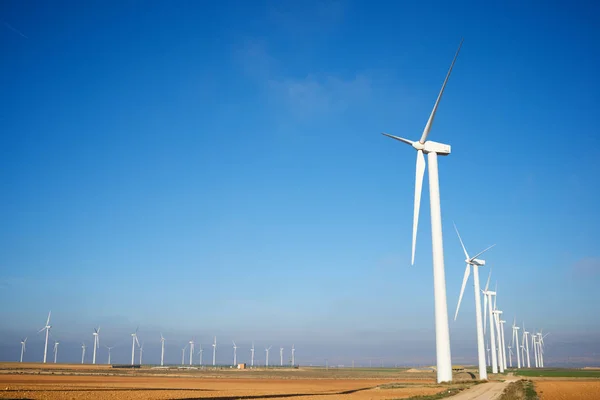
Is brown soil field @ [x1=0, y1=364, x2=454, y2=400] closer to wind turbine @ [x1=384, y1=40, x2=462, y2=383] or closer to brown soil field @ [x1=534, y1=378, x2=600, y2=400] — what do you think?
wind turbine @ [x1=384, y1=40, x2=462, y2=383]

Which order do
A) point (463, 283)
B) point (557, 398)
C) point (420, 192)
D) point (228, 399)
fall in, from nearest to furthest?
point (557, 398), point (228, 399), point (420, 192), point (463, 283)

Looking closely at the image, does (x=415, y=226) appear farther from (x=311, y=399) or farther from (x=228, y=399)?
(x=228, y=399)

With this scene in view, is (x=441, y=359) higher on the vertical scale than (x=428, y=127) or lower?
lower

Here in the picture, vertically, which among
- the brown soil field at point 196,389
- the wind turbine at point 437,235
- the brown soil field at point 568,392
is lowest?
the brown soil field at point 196,389

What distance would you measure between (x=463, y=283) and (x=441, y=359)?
33.8 meters

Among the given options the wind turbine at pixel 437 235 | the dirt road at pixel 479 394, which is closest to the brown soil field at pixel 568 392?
the dirt road at pixel 479 394

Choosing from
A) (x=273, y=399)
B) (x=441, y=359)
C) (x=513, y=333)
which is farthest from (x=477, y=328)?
(x=513, y=333)

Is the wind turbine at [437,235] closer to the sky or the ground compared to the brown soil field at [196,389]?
closer to the sky

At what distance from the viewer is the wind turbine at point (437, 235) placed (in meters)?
47.2

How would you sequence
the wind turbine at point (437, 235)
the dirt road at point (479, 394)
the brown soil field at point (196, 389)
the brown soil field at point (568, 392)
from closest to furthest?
the dirt road at point (479, 394)
the brown soil field at point (568, 392)
the wind turbine at point (437, 235)
the brown soil field at point (196, 389)

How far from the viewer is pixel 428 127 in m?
52.7

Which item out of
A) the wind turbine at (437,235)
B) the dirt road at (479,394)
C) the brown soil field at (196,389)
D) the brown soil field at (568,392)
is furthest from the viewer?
the brown soil field at (196,389)

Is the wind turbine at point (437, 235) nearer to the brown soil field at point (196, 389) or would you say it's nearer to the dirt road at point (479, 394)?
the dirt road at point (479, 394)

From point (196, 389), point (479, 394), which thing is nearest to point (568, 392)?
point (479, 394)
